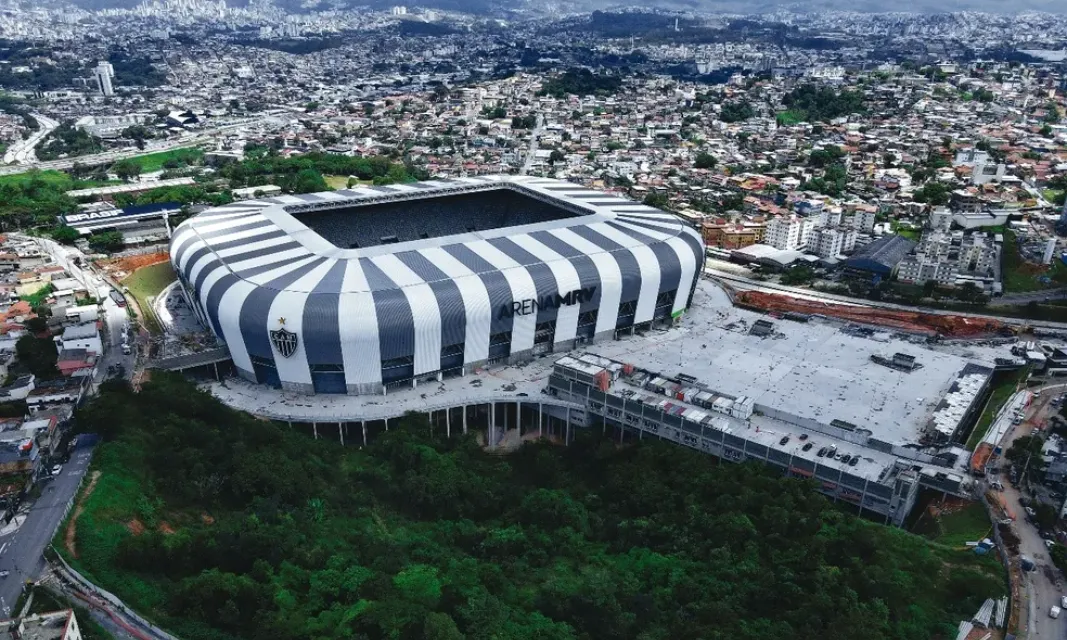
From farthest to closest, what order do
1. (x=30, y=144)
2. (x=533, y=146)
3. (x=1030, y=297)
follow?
(x=533, y=146) → (x=30, y=144) → (x=1030, y=297)

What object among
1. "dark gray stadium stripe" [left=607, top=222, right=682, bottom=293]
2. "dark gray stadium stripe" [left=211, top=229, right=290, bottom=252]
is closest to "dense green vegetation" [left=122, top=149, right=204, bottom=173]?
"dark gray stadium stripe" [left=211, top=229, right=290, bottom=252]

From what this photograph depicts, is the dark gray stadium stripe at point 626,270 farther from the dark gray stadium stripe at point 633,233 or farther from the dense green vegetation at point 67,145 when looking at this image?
the dense green vegetation at point 67,145

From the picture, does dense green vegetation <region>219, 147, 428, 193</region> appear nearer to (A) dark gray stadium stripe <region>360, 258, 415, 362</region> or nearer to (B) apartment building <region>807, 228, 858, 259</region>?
(B) apartment building <region>807, 228, 858, 259</region>

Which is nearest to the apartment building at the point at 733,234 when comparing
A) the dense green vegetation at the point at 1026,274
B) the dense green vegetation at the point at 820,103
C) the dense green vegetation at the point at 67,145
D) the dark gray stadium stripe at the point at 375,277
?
the dense green vegetation at the point at 1026,274

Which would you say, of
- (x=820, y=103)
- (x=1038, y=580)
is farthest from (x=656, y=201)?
(x=820, y=103)

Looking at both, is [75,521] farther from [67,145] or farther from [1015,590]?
[67,145]

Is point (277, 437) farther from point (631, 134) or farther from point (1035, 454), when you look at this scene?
point (631, 134)
